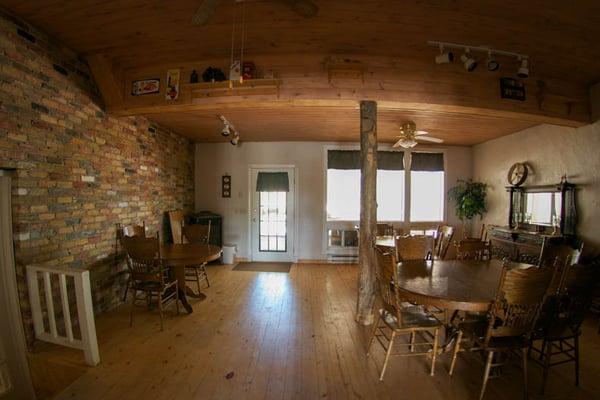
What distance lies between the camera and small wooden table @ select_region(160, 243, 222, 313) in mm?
2859

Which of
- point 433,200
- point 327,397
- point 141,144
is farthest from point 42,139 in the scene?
point 433,200

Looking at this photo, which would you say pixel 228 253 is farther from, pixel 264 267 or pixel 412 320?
pixel 412 320

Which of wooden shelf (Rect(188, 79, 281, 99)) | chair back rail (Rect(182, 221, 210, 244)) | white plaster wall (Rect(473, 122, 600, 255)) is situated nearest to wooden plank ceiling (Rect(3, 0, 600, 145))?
wooden shelf (Rect(188, 79, 281, 99))

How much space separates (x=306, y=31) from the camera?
2357 mm

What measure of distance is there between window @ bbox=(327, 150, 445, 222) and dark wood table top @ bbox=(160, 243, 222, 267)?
2.88m

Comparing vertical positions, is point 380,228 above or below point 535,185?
below

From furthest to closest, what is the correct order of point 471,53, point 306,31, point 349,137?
point 349,137 → point 471,53 → point 306,31

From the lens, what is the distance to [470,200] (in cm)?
515

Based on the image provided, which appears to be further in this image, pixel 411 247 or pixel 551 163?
pixel 551 163

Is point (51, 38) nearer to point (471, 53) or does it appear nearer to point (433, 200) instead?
point (471, 53)

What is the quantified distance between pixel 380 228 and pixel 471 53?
110 inches

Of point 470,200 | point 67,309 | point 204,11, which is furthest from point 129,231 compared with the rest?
point 470,200

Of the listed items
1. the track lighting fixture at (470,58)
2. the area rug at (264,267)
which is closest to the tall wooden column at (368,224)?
the track lighting fixture at (470,58)

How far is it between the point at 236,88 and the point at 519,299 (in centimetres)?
292
